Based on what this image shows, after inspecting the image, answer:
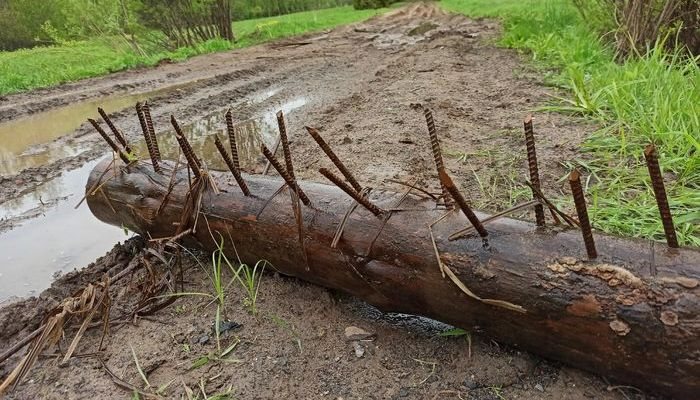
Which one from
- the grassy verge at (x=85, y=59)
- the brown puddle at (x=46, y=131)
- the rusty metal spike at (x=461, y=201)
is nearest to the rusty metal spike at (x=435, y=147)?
the rusty metal spike at (x=461, y=201)

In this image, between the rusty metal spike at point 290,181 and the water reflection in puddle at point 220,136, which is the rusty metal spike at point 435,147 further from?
the water reflection in puddle at point 220,136

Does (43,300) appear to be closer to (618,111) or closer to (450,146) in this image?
(450,146)

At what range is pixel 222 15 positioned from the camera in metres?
13.3

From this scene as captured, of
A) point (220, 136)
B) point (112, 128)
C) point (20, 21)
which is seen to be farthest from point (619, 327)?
point (20, 21)

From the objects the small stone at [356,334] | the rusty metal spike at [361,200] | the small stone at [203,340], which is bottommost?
the small stone at [356,334]

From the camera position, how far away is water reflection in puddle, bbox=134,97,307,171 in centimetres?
450

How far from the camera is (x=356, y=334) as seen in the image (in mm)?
2029

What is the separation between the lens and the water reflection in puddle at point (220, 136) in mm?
4504

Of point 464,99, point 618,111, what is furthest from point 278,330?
point 464,99

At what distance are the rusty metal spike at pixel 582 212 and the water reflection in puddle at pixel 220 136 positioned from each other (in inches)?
119

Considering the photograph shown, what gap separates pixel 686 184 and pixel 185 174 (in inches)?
97.8

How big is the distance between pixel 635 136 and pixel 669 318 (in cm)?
218

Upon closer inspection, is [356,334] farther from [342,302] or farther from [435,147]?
[435,147]

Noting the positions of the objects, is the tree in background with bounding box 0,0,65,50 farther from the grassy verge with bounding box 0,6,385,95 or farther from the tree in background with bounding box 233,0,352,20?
the tree in background with bounding box 233,0,352,20
